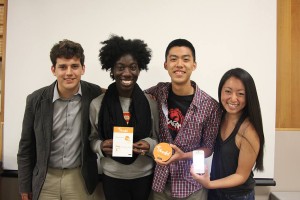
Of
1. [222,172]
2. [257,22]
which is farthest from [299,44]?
[222,172]

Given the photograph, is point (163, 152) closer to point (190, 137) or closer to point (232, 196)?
point (190, 137)

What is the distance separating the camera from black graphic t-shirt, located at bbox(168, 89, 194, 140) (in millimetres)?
1749

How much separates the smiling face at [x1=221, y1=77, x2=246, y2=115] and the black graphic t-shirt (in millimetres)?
248

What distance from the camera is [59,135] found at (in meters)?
1.80

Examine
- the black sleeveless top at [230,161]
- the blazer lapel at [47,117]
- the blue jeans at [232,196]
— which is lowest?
the blue jeans at [232,196]

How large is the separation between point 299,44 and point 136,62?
174cm

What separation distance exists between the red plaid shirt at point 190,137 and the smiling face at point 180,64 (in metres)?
0.14

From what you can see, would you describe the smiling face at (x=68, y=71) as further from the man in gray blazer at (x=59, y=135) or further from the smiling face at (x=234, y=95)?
the smiling face at (x=234, y=95)

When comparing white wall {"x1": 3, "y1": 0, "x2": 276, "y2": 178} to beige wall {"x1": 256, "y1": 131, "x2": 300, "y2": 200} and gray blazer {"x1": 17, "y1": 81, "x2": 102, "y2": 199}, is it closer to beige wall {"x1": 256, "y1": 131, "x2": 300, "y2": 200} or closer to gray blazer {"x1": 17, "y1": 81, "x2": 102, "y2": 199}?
beige wall {"x1": 256, "y1": 131, "x2": 300, "y2": 200}

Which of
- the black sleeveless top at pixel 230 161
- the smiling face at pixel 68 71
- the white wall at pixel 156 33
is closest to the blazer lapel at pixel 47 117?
the smiling face at pixel 68 71

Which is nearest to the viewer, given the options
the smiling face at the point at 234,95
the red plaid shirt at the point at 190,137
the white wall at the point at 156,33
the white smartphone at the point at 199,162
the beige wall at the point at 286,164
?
the white smartphone at the point at 199,162

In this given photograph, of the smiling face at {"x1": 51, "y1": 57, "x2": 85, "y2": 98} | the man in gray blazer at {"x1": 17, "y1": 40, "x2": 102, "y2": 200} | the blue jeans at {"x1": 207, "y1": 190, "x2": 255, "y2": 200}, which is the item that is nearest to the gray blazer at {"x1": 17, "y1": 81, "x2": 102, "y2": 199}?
the man in gray blazer at {"x1": 17, "y1": 40, "x2": 102, "y2": 200}

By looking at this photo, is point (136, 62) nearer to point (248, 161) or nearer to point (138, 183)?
point (138, 183)

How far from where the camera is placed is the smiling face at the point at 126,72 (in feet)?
5.51
